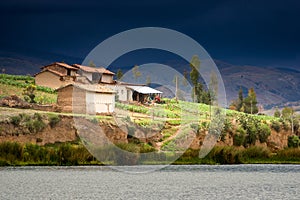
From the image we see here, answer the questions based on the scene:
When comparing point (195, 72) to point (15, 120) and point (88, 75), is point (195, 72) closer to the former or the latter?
point (88, 75)

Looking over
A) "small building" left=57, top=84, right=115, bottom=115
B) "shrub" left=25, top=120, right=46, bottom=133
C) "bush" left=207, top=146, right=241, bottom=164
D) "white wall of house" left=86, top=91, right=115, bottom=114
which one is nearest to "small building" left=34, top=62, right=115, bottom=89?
"small building" left=57, top=84, right=115, bottom=115

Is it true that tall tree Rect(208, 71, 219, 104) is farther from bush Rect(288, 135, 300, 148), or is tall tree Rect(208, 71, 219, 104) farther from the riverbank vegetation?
the riverbank vegetation

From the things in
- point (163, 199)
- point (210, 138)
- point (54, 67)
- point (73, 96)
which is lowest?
point (163, 199)

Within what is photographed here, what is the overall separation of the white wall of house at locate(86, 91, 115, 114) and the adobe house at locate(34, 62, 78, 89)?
12.3m

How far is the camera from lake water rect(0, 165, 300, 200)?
22581mm

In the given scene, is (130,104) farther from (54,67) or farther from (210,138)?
(210,138)

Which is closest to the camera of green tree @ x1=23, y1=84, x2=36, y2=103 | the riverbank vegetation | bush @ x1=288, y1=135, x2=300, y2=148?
the riverbank vegetation

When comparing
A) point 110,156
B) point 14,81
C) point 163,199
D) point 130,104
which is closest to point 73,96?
point 130,104

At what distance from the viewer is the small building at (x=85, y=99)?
2323 inches

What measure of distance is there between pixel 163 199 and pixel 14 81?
197ft

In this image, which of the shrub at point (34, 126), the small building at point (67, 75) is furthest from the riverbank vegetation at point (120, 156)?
the small building at point (67, 75)

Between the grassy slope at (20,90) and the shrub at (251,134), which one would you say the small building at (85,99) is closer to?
the grassy slope at (20,90)

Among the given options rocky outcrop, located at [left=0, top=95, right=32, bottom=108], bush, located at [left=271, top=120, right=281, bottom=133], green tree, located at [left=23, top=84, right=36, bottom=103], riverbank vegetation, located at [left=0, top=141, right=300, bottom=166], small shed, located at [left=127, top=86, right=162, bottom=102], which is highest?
small shed, located at [left=127, top=86, right=162, bottom=102]

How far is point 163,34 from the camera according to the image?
137ft
